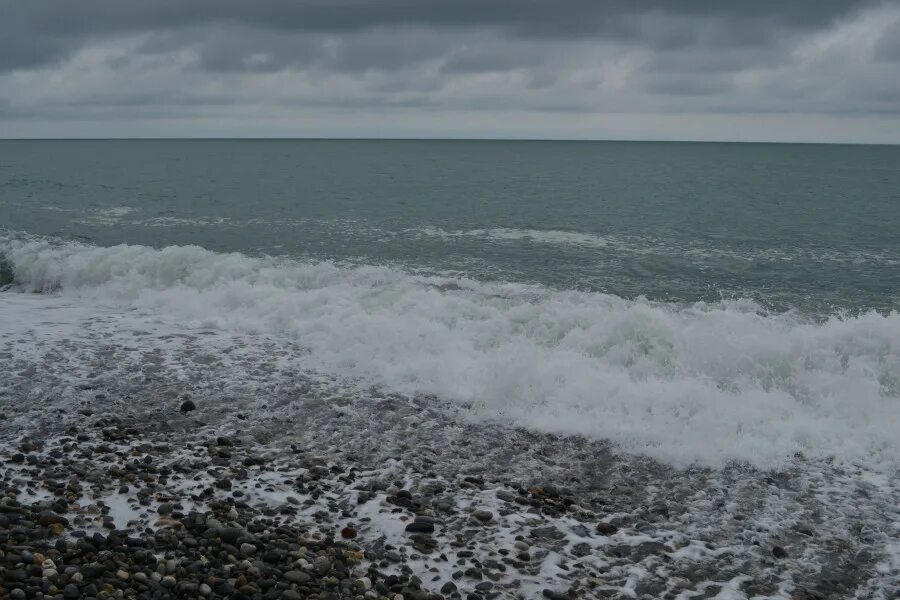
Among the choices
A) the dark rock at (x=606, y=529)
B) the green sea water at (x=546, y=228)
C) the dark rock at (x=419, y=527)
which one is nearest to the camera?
the dark rock at (x=419, y=527)

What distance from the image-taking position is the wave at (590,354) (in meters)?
12.9

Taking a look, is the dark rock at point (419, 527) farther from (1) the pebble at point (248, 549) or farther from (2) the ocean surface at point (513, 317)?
(2) the ocean surface at point (513, 317)

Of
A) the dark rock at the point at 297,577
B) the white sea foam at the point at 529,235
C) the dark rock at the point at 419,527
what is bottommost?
the dark rock at the point at 297,577

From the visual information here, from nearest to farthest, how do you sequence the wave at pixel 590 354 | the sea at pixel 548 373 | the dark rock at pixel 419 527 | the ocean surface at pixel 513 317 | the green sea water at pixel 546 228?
the dark rock at pixel 419 527
the sea at pixel 548 373
the wave at pixel 590 354
the ocean surface at pixel 513 317
the green sea water at pixel 546 228

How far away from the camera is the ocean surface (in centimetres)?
1374

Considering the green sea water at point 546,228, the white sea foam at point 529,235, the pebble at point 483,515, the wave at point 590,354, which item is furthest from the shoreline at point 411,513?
the white sea foam at point 529,235

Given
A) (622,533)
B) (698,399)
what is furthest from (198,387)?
(698,399)

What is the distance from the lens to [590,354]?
647 inches

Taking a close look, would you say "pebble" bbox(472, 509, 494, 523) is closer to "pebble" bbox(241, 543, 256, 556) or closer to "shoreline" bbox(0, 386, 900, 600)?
"shoreline" bbox(0, 386, 900, 600)

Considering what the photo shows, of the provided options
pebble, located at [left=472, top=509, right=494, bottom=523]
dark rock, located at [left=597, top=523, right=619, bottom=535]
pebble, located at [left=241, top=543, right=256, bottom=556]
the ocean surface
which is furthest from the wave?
pebble, located at [left=241, top=543, right=256, bottom=556]

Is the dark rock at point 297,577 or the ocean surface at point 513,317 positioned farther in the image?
the ocean surface at point 513,317

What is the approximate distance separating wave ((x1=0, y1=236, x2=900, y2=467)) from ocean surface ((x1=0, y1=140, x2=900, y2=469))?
0.17ft

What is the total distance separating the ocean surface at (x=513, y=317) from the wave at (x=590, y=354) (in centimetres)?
5

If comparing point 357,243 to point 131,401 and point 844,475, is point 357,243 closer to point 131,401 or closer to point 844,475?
point 131,401
